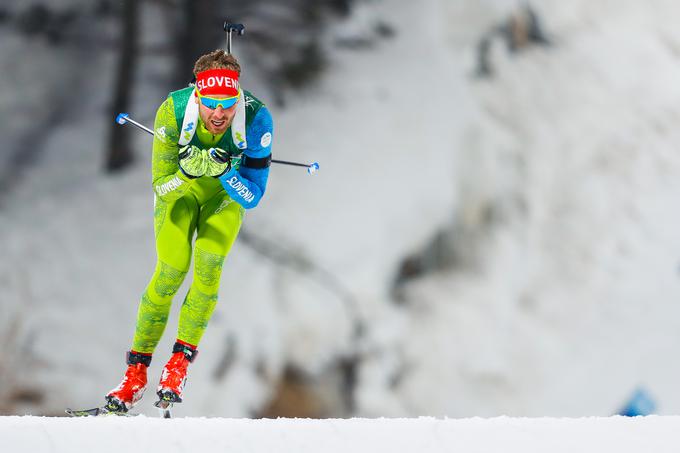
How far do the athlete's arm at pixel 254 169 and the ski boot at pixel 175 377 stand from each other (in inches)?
28.5

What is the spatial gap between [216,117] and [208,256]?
612mm

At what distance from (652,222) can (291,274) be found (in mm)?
4829

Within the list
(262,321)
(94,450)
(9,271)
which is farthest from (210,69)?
(9,271)

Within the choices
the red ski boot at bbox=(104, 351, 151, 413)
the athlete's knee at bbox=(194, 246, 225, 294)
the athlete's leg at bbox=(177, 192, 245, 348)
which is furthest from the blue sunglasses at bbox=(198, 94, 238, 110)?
the red ski boot at bbox=(104, 351, 151, 413)

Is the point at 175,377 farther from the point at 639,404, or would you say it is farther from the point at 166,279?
the point at 639,404

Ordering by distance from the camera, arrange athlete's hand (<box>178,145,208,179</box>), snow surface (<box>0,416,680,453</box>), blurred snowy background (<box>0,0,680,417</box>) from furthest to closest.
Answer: blurred snowy background (<box>0,0,680,417</box>), athlete's hand (<box>178,145,208,179</box>), snow surface (<box>0,416,680,453</box>)

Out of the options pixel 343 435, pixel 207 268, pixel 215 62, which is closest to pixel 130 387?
pixel 207 268

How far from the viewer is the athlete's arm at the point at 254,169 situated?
4305mm

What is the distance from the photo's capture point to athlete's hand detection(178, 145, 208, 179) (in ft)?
13.8

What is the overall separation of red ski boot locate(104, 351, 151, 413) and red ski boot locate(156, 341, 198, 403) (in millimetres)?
152

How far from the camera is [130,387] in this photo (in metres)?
4.52

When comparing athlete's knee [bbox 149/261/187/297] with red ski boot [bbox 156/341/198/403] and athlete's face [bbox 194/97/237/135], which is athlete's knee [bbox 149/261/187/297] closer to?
red ski boot [bbox 156/341/198/403]

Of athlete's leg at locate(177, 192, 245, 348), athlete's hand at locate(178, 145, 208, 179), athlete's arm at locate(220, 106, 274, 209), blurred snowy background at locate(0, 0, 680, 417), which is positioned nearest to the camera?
athlete's hand at locate(178, 145, 208, 179)

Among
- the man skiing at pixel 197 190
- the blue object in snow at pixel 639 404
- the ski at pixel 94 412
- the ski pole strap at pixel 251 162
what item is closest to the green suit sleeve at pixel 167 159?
the man skiing at pixel 197 190
